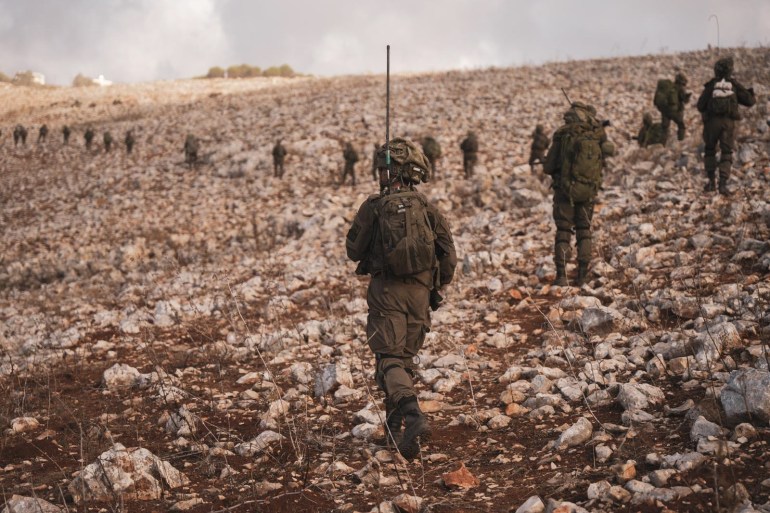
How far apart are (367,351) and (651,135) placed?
402 inches

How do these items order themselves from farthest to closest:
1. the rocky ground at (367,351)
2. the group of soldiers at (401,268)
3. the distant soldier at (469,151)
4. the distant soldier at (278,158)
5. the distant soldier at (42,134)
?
1. the distant soldier at (42,134)
2. the distant soldier at (278,158)
3. the distant soldier at (469,151)
4. the group of soldiers at (401,268)
5. the rocky ground at (367,351)

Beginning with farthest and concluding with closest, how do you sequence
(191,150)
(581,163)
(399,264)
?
(191,150)
(581,163)
(399,264)

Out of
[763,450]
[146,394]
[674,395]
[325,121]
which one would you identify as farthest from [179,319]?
[325,121]

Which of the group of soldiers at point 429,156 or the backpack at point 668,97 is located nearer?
the backpack at point 668,97

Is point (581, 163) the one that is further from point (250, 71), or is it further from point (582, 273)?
Result: point (250, 71)

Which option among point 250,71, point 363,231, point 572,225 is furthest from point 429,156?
point 250,71

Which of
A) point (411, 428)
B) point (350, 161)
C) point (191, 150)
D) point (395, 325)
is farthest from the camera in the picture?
point (191, 150)

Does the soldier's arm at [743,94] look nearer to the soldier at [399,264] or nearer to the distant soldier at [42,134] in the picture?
the soldier at [399,264]

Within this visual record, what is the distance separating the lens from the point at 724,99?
834cm

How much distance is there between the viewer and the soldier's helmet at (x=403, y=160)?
3953 mm

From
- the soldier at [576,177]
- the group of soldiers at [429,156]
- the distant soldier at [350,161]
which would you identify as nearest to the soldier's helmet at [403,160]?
the soldier at [576,177]

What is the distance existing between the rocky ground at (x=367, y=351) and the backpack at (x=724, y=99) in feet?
3.63

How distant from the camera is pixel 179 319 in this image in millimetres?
7492

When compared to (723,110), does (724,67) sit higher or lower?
higher
